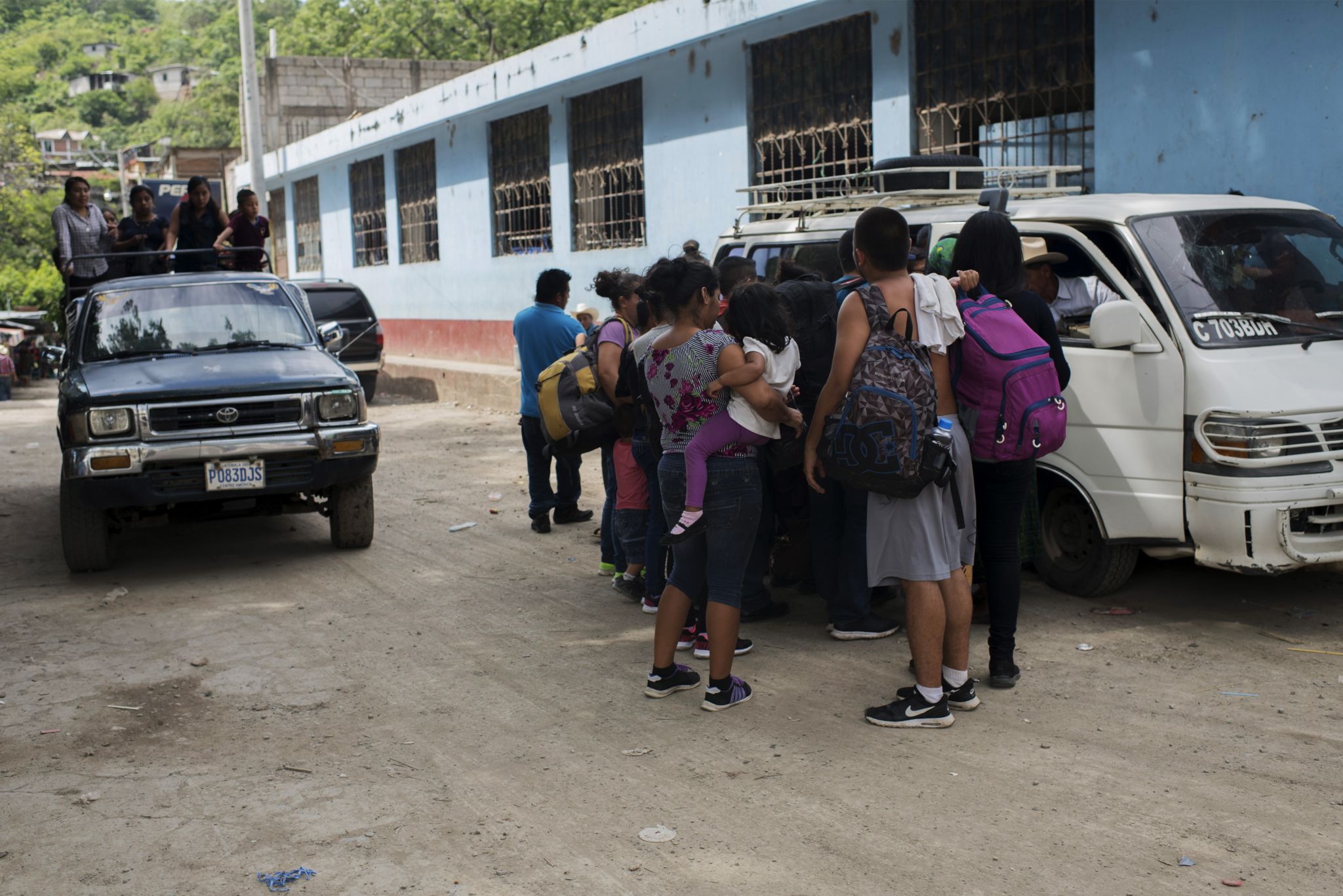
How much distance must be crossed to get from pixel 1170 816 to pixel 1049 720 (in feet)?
2.83

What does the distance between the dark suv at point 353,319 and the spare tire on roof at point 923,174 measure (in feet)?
34.2

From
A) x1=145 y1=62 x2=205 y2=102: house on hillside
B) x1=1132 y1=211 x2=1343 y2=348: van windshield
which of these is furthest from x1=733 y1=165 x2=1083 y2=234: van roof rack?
x1=145 y1=62 x2=205 y2=102: house on hillside

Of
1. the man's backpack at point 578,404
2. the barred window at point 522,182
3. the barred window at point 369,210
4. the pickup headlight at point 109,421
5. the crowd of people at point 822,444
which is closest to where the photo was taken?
the crowd of people at point 822,444

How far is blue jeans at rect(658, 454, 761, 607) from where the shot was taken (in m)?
4.68

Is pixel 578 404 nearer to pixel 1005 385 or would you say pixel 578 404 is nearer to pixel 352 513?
pixel 352 513

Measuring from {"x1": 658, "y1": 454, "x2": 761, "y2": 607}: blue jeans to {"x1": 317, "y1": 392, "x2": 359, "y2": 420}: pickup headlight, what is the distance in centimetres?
330

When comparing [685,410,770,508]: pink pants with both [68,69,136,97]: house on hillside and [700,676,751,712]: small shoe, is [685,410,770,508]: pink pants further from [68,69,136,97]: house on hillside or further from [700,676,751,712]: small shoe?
[68,69,136,97]: house on hillside

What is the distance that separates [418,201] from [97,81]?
5837 inches

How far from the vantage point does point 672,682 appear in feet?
16.3

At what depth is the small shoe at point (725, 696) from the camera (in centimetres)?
475

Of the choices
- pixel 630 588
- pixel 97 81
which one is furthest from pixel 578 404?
pixel 97 81

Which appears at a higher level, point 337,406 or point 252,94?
point 252,94

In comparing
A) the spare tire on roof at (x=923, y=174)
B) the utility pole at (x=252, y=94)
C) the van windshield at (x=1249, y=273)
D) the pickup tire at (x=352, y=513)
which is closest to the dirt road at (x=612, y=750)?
the pickup tire at (x=352, y=513)

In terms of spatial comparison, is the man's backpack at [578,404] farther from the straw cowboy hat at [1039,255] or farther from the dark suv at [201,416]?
the straw cowboy hat at [1039,255]
